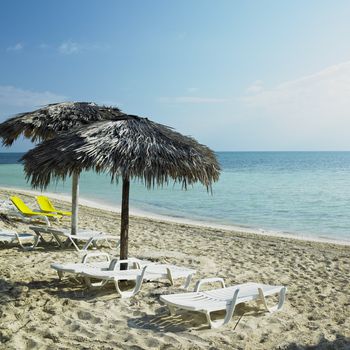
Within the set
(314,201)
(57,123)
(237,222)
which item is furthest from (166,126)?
(314,201)

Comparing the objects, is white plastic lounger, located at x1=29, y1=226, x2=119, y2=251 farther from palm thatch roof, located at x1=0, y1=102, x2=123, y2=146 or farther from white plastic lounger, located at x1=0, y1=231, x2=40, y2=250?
palm thatch roof, located at x1=0, y1=102, x2=123, y2=146

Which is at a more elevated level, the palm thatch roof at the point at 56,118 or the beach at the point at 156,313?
the palm thatch roof at the point at 56,118

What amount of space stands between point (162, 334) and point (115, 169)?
5.89ft

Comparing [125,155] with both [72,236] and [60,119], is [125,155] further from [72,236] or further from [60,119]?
[60,119]

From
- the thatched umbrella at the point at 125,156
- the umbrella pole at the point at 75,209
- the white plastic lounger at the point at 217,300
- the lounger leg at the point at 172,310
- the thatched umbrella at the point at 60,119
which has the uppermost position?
the thatched umbrella at the point at 60,119

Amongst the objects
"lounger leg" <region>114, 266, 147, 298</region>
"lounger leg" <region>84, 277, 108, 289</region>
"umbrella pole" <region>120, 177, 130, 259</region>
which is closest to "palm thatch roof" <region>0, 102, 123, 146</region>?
"umbrella pole" <region>120, 177, 130, 259</region>

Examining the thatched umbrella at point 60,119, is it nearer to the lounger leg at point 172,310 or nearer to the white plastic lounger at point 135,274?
the white plastic lounger at point 135,274

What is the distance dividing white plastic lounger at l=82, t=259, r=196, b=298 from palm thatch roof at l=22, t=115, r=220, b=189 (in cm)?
105

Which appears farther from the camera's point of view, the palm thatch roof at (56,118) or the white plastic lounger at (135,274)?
the palm thatch roof at (56,118)

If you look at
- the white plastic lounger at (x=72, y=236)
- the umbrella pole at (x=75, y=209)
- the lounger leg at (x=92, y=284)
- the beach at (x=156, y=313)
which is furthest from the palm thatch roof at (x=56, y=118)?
the lounger leg at (x=92, y=284)

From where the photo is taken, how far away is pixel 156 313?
4711mm

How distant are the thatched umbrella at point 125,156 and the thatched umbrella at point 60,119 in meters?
2.71

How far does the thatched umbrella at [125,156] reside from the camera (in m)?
5.02

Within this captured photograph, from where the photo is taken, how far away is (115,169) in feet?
16.4
